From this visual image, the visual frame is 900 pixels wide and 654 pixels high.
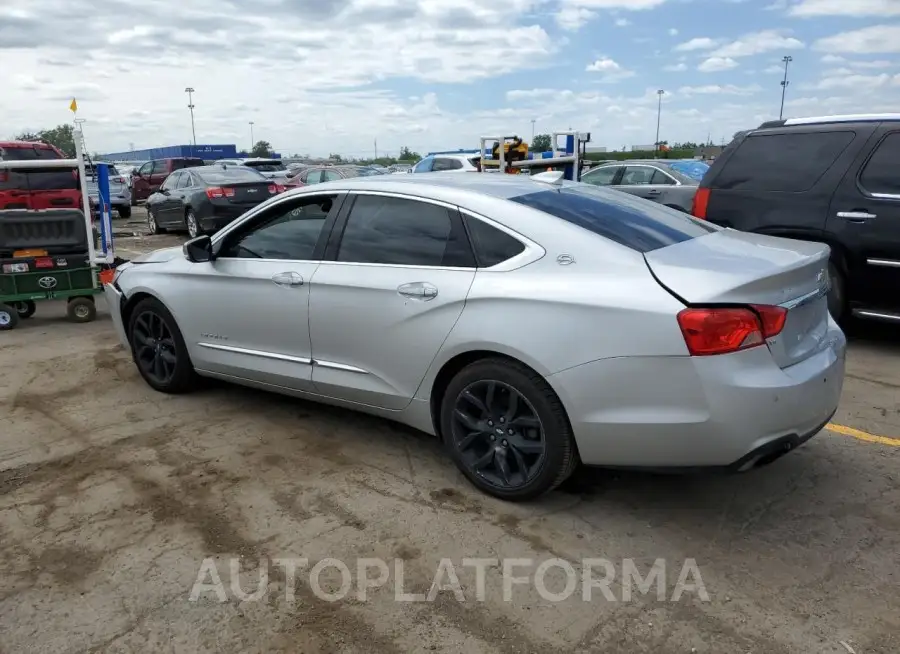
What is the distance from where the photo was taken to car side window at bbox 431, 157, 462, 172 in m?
16.7

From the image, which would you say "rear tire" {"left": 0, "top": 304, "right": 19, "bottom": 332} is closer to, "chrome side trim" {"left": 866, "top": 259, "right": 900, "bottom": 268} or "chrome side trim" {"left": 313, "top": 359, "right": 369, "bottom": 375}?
"chrome side trim" {"left": 313, "top": 359, "right": 369, "bottom": 375}

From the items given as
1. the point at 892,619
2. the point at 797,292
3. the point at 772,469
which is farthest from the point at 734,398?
the point at 772,469

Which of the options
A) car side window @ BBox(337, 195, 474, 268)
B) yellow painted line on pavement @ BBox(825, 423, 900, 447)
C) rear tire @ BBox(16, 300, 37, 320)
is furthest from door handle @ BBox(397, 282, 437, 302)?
rear tire @ BBox(16, 300, 37, 320)

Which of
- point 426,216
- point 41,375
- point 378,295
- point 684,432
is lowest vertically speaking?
point 41,375

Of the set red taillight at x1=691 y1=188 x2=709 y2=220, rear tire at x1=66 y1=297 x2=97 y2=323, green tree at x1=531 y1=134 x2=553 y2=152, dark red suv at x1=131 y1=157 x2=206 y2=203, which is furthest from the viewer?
green tree at x1=531 y1=134 x2=553 y2=152

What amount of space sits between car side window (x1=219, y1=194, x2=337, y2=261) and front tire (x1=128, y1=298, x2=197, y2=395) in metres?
0.74

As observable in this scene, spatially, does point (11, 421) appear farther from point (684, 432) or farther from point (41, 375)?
Result: point (684, 432)

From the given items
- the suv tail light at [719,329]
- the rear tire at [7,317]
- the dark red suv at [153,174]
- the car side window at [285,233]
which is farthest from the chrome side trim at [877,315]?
the dark red suv at [153,174]

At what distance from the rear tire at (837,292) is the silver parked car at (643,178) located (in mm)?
6023

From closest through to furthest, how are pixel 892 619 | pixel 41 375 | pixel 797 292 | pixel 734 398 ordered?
1. pixel 892 619
2. pixel 734 398
3. pixel 797 292
4. pixel 41 375

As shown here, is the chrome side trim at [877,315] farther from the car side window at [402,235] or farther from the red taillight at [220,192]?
the red taillight at [220,192]

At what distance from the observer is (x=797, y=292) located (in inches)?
126

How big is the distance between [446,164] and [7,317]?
11.1 m

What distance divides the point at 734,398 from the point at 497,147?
1009 centimetres
